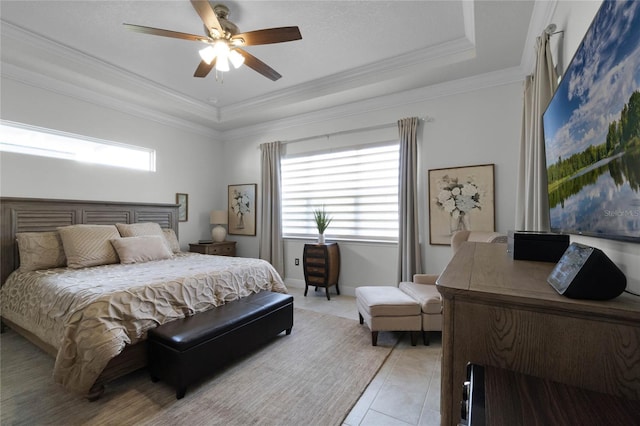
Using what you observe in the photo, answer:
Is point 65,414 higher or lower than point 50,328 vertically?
lower

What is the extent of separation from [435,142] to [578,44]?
210 centimetres

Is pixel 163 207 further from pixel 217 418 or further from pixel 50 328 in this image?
pixel 217 418

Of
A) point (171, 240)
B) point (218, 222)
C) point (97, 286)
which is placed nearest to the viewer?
point (97, 286)

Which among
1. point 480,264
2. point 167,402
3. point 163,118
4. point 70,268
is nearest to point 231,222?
point 163,118

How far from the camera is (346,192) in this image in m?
4.34

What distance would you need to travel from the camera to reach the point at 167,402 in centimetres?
183

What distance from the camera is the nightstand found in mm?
4699

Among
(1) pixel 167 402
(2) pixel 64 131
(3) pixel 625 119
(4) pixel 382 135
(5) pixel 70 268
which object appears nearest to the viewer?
(3) pixel 625 119

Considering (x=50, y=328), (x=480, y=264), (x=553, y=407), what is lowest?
(x=50, y=328)

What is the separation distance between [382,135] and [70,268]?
158 inches

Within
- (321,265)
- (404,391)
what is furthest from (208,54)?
(404,391)

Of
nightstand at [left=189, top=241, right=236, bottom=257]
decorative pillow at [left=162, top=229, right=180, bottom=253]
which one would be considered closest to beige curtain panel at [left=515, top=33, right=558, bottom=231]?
decorative pillow at [left=162, top=229, right=180, bottom=253]

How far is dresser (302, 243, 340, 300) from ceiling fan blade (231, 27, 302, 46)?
2.62m

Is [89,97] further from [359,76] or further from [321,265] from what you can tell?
[321,265]
